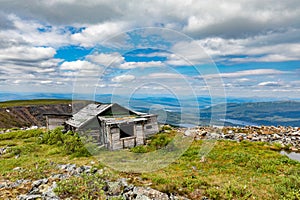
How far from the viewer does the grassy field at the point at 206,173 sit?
818 centimetres

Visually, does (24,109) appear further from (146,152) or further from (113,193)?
(113,193)

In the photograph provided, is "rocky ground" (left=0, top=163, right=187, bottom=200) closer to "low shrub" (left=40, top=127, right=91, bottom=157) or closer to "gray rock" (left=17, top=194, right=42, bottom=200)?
"gray rock" (left=17, top=194, right=42, bottom=200)

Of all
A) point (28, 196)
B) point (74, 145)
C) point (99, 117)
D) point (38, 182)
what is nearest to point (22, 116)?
point (99, 117)

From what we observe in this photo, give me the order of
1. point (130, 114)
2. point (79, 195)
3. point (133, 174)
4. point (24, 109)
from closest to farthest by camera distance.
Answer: point (79, 195) < point (133, 174) < point (130, 114) < point (24, 109)

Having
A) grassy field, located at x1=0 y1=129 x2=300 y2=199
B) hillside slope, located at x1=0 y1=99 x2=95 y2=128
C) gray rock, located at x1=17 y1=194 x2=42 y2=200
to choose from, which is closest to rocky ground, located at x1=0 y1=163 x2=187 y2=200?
gray rock, located at x1=17 y1=194 x2=42 y2=200

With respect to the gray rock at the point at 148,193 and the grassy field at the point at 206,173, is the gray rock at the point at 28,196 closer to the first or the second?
the grassy field at the point at 206,173

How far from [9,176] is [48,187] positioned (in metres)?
3.86

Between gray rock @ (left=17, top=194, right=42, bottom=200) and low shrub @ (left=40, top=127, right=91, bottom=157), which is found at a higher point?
gray rock @ (left=17, top=194, right=42, bottom=200)

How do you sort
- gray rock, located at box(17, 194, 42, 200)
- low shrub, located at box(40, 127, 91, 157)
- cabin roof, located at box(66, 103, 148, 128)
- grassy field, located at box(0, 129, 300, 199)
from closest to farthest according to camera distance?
gray rock, located at box(17, 194, 42, 200) → grassy field, located at box(0, 129, 300, 199) → low shrub, located at box(40, 127, 91, 157) → cabin roof, located at box(66, 103, 148, 128)

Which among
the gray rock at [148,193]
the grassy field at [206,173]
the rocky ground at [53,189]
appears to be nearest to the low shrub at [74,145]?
the grassy field at [206,173]

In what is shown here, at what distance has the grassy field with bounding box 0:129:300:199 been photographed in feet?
26.8

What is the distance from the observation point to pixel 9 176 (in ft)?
35.3

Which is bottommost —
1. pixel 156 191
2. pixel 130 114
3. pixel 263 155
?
pixel 263 155

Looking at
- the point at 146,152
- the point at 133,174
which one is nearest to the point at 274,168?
the point at 133,174
